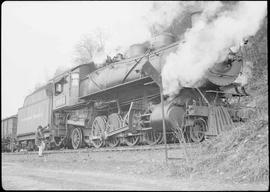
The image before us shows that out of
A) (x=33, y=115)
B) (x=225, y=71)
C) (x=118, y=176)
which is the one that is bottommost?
(x=118, y=176)

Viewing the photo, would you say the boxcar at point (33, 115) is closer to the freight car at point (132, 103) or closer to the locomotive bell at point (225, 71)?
the freight car at point (132, 103)

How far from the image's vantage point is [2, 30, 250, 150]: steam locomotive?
9.45m

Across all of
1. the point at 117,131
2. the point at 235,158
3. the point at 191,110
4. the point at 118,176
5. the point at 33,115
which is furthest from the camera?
the point at 33,115

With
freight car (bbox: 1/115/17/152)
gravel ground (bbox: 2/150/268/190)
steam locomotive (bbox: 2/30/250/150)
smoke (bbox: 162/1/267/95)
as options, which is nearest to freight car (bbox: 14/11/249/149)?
steam locomotive (bbox: 2/30/250/150)

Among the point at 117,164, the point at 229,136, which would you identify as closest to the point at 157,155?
the point at 117,164

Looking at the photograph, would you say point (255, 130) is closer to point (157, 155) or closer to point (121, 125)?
point (157, 155)

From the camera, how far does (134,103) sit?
10.9m

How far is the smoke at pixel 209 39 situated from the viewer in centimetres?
667

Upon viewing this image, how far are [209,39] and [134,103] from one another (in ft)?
12.0

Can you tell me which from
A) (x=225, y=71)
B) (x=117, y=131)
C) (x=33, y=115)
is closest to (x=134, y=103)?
(x=117, y=131)

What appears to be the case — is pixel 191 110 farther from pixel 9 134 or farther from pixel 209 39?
pixel 9 134

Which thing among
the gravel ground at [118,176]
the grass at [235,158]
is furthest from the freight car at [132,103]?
the grass at [235,158]

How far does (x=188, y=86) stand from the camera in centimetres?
927

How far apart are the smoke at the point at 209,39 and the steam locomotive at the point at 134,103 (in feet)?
1.18
